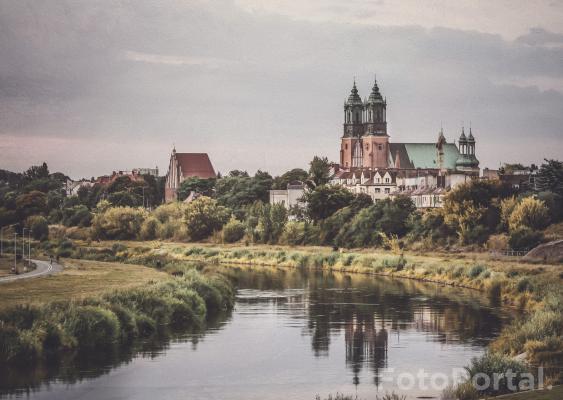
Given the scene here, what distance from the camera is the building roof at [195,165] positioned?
17925 centimetres

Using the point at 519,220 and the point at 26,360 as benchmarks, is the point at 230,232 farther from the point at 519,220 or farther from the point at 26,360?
the point at 26,360

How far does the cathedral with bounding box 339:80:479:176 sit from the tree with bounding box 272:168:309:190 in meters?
10.8

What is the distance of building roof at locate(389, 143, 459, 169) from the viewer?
174 m

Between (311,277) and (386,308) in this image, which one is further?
(311,277)

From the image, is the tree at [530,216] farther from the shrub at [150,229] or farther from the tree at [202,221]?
the shrub at [150,229]

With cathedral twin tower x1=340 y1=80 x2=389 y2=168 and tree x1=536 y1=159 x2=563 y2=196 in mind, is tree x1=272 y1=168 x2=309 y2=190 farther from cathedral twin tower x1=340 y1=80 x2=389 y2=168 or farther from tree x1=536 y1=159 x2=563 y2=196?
tree x1=536 y1=159 x2=563 y2=196

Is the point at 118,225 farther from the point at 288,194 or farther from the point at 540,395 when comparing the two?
the point at 540,395

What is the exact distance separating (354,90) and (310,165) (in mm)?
39030

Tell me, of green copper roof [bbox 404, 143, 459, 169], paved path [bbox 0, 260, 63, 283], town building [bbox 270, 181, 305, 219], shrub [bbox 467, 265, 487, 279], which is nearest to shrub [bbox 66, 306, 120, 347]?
paved path [bbox 0, 260, 63, 283]

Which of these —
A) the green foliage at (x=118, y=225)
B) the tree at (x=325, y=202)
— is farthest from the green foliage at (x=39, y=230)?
the tree at (x=325, y=202)

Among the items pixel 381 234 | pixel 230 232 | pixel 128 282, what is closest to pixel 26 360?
pixel 128 282

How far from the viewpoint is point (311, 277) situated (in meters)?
70.4

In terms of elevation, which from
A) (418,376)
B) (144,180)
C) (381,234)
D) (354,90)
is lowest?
(418,376)

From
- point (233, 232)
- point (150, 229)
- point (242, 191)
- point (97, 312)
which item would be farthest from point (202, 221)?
point (97, 312)
